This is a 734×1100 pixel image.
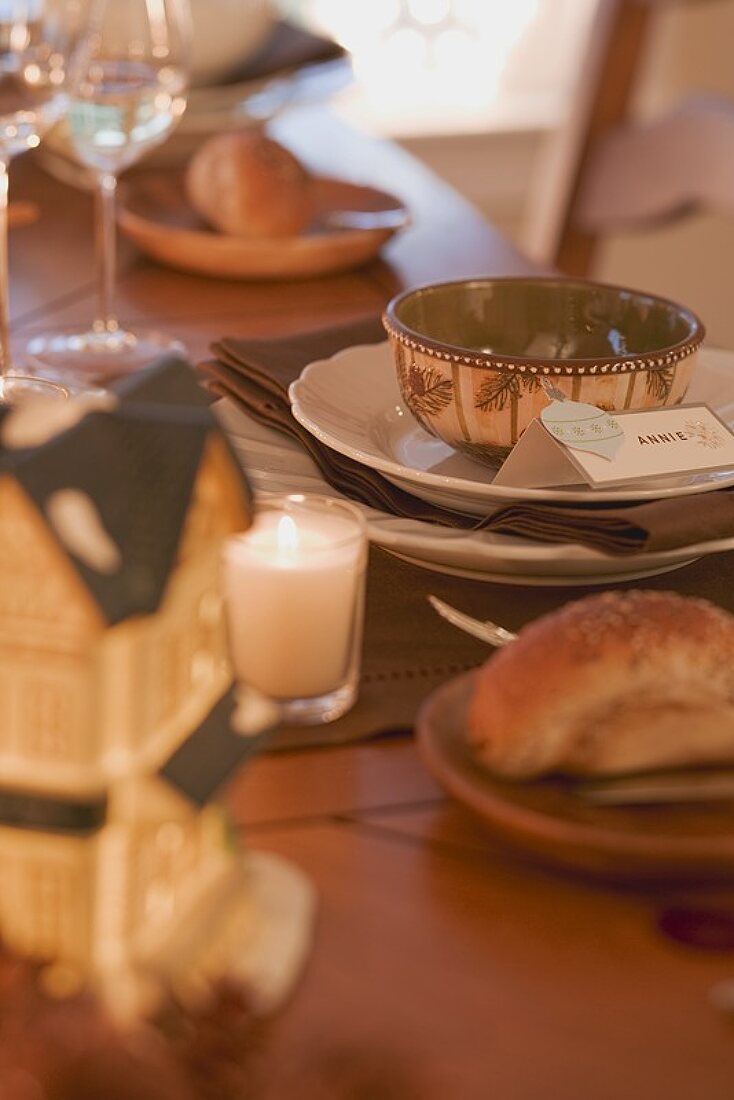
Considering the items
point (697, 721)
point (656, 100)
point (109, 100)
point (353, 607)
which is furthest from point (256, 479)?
point (656, 100)

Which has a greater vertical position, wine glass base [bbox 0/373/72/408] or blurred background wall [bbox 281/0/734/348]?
wine glass base [bbox 0/373/72/408]

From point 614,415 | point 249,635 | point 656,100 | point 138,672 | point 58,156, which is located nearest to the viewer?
point 138,672

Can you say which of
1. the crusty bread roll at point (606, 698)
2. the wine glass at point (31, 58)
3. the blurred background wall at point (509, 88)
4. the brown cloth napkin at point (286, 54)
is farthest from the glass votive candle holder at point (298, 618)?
the blurred background wall at point (509, 88)

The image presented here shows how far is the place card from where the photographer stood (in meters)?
0.69

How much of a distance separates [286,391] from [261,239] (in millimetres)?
481

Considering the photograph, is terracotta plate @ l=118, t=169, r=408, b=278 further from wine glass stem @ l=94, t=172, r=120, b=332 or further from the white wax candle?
the white wax candle

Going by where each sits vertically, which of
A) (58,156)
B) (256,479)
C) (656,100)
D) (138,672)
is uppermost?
(138,672)

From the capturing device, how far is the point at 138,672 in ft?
1.29

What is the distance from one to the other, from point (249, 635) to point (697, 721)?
7.3 inches

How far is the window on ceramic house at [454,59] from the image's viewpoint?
9.78 ft

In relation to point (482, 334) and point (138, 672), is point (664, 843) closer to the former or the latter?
point (138, 672)

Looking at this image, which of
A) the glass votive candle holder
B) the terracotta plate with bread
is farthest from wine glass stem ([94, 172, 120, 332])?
the terracotta plate with bread

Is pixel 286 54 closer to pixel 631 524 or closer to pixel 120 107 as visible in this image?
pixel 120 107

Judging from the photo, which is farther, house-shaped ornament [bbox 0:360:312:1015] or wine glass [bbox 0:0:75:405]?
wine glass [bbox 0:0:75:405]
